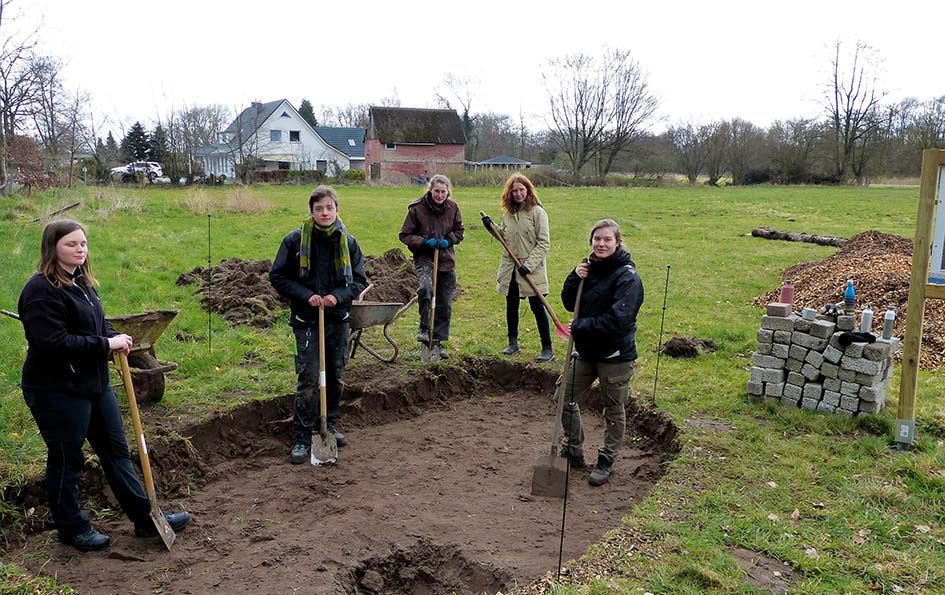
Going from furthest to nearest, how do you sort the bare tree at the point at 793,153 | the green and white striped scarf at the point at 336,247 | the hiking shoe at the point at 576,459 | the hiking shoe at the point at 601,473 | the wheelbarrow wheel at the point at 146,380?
the bare tree at the point at 793,153, the wheelbarrow wheel at the point at 146,380, the hiking shoe at the point at 576,459, the green and white striped scarf at the point at 336,247, the hiking shoe at the point at 601,473

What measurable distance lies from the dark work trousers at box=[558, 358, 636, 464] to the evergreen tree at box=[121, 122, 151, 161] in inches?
1856

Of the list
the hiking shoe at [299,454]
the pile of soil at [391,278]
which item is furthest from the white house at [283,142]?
the hiking shoe at [299,454]

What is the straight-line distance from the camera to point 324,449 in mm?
5277

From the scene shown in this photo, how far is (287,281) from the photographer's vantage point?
513 centimetres

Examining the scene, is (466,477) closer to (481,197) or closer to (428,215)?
(428,215)

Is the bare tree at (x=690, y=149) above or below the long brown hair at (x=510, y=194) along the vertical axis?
above

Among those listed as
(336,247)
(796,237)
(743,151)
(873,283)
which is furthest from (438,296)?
(743,151)

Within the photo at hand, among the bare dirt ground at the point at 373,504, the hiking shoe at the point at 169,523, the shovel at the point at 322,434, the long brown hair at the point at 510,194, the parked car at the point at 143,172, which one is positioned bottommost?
the bare dirt ground at the point at 373,504

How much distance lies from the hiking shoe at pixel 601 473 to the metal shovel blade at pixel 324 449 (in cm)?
200

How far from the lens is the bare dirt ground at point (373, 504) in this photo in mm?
3857

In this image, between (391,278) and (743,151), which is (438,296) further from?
(743,151)

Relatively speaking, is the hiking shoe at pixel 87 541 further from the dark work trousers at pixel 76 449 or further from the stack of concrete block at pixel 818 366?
the stack of concrete block at pixel 818 366

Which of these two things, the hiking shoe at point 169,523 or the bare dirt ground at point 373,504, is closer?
the bare dirt ground at point 373,504

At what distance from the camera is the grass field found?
380 centimetres
